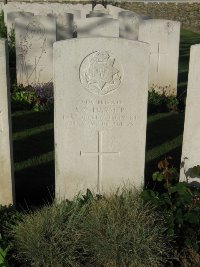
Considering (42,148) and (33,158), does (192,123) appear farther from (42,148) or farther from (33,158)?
(42,148)

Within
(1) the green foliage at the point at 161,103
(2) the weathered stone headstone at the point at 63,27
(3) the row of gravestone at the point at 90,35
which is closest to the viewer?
(1) the green foliage at the point at 161,103

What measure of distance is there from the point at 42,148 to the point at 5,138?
204 cm

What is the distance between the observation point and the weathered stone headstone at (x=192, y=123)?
4348 millimetres

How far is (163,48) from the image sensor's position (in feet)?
28.5

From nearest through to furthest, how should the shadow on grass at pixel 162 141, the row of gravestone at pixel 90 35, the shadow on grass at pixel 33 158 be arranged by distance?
the shadow on grass at pixel 33 158
the shadow on grass at pixel 162 141
the row of gravestone at pixel 90 35

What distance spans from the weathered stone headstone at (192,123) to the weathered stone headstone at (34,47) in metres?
5.01

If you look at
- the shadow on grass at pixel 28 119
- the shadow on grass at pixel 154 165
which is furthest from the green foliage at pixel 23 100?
the shadow on grass at pixel 154 165

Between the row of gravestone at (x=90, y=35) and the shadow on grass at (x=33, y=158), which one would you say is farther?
the row of gravestone at (x=90, y=35)

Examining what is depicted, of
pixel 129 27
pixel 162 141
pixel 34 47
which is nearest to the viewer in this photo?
pixel 162 141

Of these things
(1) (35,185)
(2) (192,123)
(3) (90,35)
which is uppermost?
(3) (90,35)

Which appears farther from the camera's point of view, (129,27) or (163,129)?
(129,27)

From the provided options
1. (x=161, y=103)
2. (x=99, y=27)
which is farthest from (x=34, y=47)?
(x=161, y=103)

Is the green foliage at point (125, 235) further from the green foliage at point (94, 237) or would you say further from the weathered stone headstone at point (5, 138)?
the weathered stone headstone at point (5, 138)

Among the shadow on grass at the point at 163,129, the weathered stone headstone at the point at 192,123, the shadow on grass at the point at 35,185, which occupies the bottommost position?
the shadow on grass at the point at 35,185
